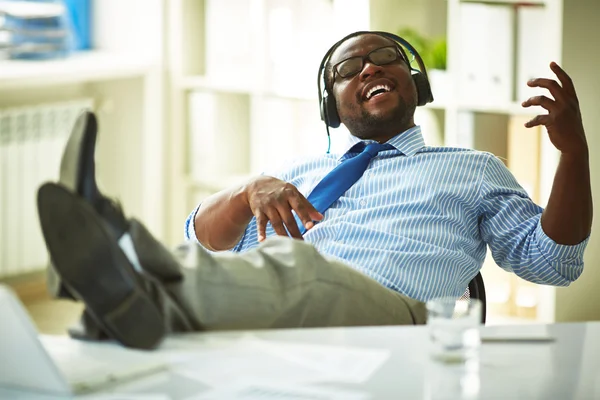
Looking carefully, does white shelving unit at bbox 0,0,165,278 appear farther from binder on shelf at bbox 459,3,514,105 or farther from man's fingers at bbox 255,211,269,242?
man's fingers at bbox 255,211,269,242

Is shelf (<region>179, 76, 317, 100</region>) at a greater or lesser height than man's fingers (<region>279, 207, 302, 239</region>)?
greater

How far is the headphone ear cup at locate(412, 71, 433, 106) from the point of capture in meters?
2.22

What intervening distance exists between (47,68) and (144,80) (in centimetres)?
50

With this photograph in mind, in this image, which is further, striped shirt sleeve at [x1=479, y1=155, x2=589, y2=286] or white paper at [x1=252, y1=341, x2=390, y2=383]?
striped shirt sleeve at [x1=479, y1=155, x2=589, y2=286]

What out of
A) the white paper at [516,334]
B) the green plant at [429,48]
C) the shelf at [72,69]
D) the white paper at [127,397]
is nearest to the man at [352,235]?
the white paper at [127,397]

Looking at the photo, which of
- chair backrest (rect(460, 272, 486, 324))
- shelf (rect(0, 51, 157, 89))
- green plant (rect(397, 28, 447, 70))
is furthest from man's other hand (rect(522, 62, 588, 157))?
shelf (rect(0, 51, 157, 89))

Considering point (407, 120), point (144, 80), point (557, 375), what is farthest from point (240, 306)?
point (144, 80)

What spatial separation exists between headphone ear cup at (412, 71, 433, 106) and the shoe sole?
1.18m

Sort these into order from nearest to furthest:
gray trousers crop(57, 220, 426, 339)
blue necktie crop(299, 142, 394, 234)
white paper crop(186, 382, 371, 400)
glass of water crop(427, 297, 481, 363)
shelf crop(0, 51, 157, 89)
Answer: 1. white paper crop(186, 382, 371, 400)
2. glass of water crop(427, 297, 481, 363)
3. gray trousers crop(57, 220, 426, 339)
4. blue necktie crop(299, 142, 394, 234)
5. shelf crop(0, 51, 157, 89)

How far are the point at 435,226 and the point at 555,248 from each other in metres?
0.23

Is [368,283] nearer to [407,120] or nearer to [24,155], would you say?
[407,120]

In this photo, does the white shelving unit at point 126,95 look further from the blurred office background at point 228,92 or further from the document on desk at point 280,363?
the document on desk at point 280,363

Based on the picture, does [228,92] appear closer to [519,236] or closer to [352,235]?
[352,235]

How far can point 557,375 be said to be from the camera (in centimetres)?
113
